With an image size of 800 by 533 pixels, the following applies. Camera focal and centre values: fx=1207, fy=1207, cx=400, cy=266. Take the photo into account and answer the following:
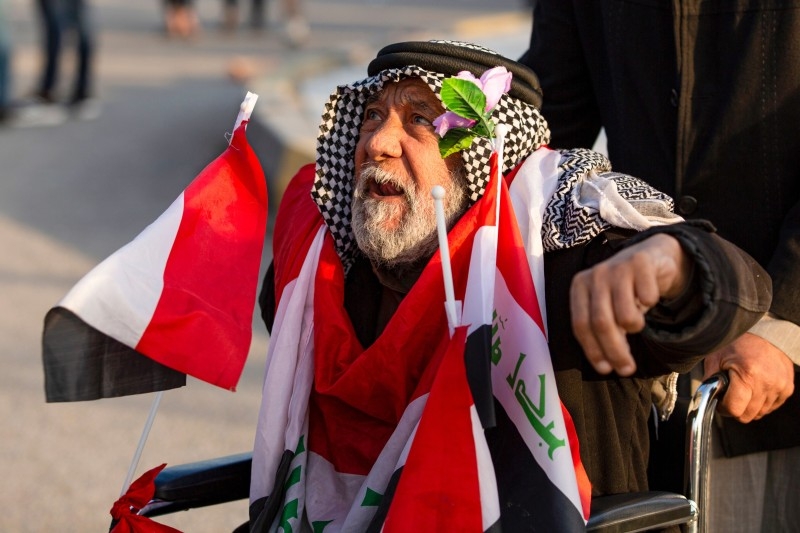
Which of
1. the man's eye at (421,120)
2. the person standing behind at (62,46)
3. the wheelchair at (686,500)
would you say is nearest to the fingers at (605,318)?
the wheelchair at (686,500)

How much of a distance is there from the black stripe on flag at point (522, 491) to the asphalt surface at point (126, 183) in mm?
2099

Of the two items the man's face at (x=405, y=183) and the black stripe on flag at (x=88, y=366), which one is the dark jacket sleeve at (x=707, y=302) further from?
the black stripe on flag at (x=88, y=366)

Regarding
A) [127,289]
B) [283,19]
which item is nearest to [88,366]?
[127,289]

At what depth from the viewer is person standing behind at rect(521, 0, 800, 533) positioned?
2443 millimetres

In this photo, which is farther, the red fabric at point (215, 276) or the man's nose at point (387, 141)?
the man's nose at point (387, 141)

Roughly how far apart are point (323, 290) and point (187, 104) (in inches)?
343

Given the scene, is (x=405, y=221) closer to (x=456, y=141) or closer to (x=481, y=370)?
(x=456, y=141)

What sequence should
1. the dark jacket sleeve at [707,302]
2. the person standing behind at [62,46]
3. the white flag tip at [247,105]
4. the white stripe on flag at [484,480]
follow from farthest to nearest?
the person standing behind at [62,46]
the white flag tip at [247,105]
the white stripe on flag at [484,480]
the dark jacket sleeve at [707,302]

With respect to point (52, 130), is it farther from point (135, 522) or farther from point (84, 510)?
point (135, 522)

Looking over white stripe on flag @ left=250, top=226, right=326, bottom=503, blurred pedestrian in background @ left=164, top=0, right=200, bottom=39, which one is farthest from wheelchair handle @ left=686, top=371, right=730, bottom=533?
blurred pedestrian in background @ left=164, top=0, right=200, bottom=39

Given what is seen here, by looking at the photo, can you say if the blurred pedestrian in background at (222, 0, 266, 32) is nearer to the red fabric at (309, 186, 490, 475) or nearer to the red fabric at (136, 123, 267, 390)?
the red fabric at (136, 123, 267, 390)

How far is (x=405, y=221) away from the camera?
8.70ft

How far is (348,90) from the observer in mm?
2871

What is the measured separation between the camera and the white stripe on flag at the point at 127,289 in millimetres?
Answer: 2402
